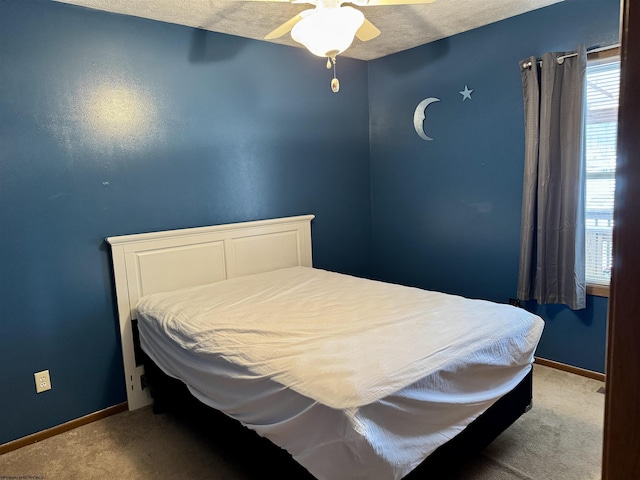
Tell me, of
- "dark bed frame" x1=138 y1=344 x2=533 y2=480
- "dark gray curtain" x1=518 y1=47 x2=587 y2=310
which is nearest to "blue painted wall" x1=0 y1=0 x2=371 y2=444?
"dark bed frame" x1=138 y1=344 x2=533 y2=480

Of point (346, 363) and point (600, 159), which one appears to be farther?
point (600, 159)

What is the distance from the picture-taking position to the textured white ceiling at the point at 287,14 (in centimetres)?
249

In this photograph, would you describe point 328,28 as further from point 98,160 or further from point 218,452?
point 218,452

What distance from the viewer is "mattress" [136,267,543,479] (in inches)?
56.2

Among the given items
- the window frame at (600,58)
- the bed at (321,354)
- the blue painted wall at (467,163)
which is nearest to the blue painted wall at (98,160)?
the bed at (321,354)

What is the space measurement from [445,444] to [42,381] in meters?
2.22

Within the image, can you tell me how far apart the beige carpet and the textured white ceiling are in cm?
235

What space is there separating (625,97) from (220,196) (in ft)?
9.08

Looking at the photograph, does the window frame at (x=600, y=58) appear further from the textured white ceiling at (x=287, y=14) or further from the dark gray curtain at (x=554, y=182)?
the textured white ceiling at (x=287, y=14)

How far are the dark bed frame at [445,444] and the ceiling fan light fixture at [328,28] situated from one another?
1.69 m

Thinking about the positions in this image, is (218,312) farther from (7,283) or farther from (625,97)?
(625,97)

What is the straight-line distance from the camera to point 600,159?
2693 mm

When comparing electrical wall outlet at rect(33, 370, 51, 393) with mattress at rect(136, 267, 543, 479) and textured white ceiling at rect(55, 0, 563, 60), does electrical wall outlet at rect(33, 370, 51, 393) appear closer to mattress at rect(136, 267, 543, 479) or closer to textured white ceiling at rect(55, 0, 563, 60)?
mattress at rect(136, 267, 543, 479)

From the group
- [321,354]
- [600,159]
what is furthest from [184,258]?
[600,159]
